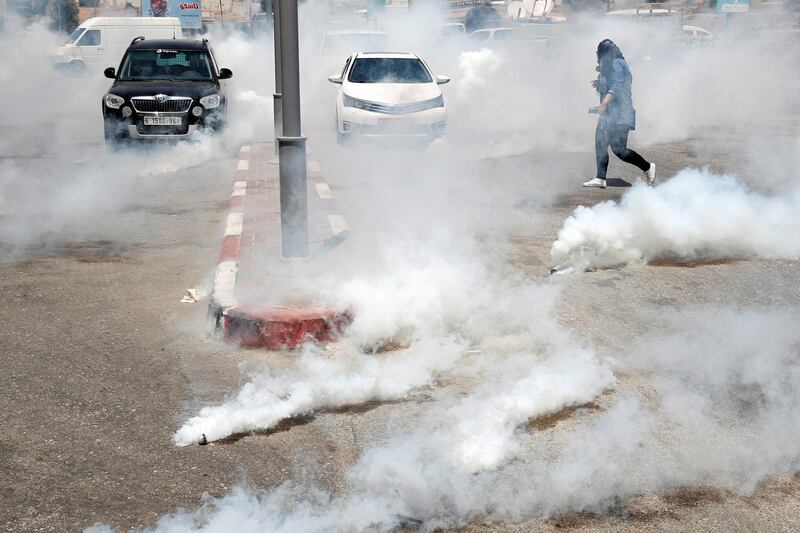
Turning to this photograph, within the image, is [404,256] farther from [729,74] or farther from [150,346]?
[729,74]

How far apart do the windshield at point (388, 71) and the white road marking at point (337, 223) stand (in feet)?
19.6

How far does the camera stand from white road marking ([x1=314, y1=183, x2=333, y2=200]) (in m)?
9.38

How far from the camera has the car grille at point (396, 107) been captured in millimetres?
12766

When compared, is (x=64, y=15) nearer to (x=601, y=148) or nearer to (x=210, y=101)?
(x=210, y=101)

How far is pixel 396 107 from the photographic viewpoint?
41.9ft

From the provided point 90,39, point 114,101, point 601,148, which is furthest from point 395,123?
point 90,39

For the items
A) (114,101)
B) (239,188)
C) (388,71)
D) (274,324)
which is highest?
(388,71)

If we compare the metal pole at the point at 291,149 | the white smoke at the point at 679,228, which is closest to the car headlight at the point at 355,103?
the white smoke at the point at 679,228

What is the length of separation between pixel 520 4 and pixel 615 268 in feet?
77.9

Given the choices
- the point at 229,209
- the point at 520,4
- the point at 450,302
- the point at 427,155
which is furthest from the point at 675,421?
the point at 520,4

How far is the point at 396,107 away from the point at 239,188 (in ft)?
11.7

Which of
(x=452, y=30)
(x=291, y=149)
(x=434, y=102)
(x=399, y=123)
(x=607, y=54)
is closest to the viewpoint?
(x=291, y=149)

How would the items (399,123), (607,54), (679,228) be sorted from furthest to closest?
1. (399,123)
2. (607,54)
3. (679,228)

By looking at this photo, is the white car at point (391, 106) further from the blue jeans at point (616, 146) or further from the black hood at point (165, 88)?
the blue jeans at point (616, 146)
